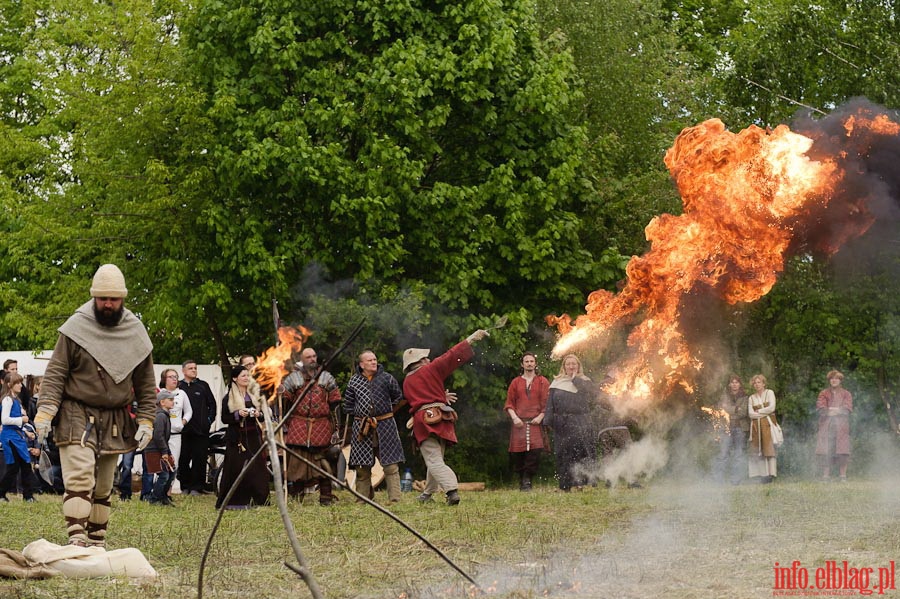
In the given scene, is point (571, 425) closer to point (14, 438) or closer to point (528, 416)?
point (528, 416)

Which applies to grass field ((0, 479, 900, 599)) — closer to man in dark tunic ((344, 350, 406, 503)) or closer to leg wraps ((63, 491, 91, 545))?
man in dark tunic ((344, 350, 406, 503))

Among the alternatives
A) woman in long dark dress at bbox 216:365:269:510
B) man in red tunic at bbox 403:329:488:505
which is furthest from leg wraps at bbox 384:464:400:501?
woman in long dark dress at bbox 216:365:269:510

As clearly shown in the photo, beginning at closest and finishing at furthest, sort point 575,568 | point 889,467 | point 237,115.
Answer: point 575,568
point 889,467
point 237,115

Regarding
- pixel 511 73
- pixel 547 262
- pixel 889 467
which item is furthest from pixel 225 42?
pixel 889 467

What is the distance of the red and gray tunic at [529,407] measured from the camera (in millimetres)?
16719

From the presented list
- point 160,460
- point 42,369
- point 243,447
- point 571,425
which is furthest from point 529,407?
point 42,369

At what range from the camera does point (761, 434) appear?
17781 mm

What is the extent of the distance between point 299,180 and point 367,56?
9.92ft

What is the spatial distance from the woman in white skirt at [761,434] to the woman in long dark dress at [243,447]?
7417 millimetres

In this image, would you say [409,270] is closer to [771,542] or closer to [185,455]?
[185,455]

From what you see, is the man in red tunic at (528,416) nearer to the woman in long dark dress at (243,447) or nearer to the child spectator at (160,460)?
the woman in long dark dress at (243,447)

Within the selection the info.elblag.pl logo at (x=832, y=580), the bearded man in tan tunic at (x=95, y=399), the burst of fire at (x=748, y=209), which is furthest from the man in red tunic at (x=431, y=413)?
the info.elblag.pl logo at (x=832, y=580)

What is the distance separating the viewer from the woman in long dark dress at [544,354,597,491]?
1622 cm

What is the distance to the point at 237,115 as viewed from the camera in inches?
845
